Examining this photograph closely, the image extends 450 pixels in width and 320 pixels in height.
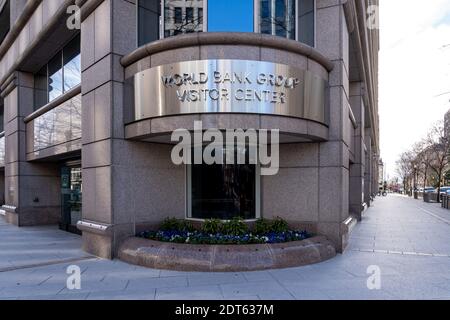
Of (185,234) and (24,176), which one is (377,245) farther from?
(24,176)

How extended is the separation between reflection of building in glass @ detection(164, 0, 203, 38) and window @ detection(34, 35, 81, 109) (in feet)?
15.6

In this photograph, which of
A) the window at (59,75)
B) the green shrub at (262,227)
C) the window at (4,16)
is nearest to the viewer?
the green shrub at (262,227)

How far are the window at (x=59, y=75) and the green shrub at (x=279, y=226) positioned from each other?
8366 millimetres

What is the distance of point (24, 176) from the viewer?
49.4ft

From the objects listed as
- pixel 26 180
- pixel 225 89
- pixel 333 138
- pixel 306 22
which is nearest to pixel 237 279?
pixel 225 89

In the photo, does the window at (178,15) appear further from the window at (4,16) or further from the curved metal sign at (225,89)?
the window at (4,16)

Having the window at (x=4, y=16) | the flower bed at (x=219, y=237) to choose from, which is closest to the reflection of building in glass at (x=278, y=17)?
the flower bed at (x=219, y=237)

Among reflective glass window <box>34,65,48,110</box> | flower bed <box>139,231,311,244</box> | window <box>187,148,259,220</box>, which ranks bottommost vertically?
flower bed <box>139,231,311,244</box>

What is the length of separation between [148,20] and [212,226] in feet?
18.8

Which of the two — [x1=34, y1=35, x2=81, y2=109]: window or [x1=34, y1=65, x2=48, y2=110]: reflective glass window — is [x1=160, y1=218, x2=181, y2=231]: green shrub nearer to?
[x1=34, y1=35, x2=81, y2=109]: window

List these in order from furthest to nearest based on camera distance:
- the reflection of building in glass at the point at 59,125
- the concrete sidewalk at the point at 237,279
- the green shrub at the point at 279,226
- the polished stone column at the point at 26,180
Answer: the polished stone column at the point at 26,180 → the reflection of building in glass at the point at 59,125 → the green shrub at the point at 279,226 → the concrete sidewalk at the point at 237,279

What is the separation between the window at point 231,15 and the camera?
833 centimetres

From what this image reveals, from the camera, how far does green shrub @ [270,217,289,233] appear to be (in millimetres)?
8547

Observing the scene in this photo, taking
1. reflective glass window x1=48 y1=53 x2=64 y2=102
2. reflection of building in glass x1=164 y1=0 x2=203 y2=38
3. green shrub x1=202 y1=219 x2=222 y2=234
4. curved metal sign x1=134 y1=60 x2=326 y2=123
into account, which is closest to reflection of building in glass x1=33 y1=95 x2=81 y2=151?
reflective glass window x1=48 y1=53 x2=64 y2=102
